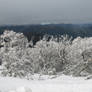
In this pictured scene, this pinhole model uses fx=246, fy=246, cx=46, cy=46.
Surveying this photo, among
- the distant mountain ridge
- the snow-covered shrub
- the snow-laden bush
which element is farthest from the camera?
the distant mountain ridge

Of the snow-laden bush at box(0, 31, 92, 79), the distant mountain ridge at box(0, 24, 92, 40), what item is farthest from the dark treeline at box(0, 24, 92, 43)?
the snow-laden bush at box(0, 31, 92, 79)

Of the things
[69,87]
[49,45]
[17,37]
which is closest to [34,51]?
[49,45]

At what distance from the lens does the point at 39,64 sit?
19.5 meters

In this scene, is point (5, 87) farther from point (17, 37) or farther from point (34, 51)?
point (17, 37)

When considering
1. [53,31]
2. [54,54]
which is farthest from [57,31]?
[54,54]

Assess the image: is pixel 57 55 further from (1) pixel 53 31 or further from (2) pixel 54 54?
(1) pixel 53 31

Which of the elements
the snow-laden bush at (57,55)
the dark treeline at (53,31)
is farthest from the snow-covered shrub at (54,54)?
the dark treeline at (53,31)

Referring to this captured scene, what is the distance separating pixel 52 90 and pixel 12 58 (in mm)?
8580

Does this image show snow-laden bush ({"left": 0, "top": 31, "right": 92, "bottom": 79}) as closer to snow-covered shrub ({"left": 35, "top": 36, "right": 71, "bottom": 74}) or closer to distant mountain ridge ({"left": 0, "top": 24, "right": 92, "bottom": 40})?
snow-covered shrub ({"left": 35, "top": 36, "right": 71, "bottom": 74})

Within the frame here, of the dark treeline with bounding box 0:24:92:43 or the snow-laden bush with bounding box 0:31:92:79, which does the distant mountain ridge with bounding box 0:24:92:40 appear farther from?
the snow-laden bush with bounding box 0:31:92:79

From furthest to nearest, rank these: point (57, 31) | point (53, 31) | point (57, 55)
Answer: point (53, 31) → point (57, 31) → point (57, 55)

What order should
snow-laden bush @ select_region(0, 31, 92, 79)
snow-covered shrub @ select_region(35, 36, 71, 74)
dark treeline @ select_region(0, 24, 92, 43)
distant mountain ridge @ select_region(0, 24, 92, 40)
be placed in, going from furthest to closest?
distant mountain ridge @ select_region(0, 24, 92, 40) < dark treeline @ select_region(0, 24, 92, 43) < snow-covered shrub @ select_region(35, 36, 71, 74) < snow-laden bush @ select_region(0, 31, 92, 79)

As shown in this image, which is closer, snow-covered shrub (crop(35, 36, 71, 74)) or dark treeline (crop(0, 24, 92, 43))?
snow-covered shrub (crop(35, 36, 71, 74))

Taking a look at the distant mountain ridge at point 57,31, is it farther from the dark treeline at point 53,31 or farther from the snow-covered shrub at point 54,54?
the snow-covered shrub at point 54,54
